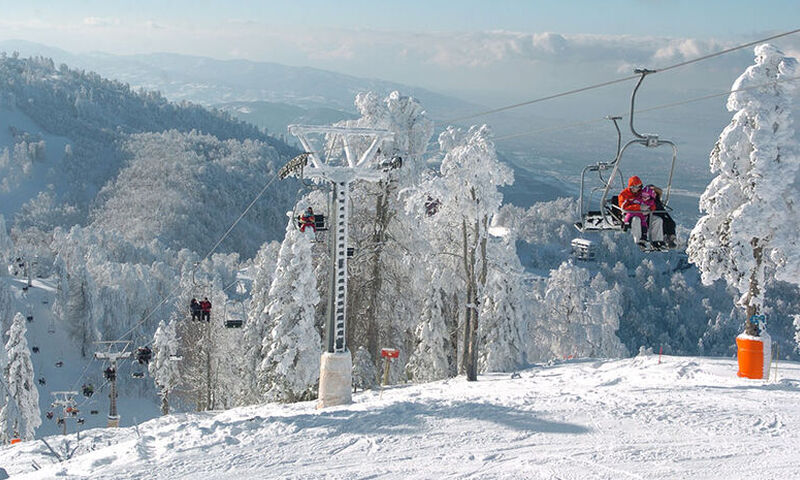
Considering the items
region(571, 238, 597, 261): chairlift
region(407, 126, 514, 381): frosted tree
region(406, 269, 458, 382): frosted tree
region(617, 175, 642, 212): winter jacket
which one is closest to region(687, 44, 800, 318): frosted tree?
region(407, 126, 514, 381): frosted tree

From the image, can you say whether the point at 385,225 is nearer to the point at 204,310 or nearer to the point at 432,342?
the point at 432,342

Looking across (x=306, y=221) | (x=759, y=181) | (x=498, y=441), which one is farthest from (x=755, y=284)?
(x=306, y=221)

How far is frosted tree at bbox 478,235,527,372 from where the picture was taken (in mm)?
28359

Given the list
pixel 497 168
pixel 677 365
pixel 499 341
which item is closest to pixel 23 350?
pixel 499 341

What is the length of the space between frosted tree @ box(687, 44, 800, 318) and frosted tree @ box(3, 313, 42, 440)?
43198mm

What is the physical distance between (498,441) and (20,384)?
143ft

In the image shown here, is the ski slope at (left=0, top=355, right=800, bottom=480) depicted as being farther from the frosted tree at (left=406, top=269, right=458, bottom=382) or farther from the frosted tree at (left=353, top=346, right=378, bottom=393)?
the frosted tree at (left=406, top=269, right=458, bottom=382)

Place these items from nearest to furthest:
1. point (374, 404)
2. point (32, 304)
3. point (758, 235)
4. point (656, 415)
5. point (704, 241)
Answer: point (656, 415), point (374, 404), point (758, 235), point (704, 241), point (32, 304)

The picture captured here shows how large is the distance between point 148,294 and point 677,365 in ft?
256

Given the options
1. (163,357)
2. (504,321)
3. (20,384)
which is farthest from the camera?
(20,384)

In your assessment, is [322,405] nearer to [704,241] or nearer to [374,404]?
[374,404]

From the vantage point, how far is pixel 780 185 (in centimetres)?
1953

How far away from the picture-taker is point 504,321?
28875 mm

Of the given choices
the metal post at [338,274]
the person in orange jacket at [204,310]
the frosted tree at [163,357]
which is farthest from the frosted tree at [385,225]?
the frosted tree at [163,357]
